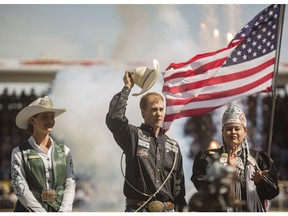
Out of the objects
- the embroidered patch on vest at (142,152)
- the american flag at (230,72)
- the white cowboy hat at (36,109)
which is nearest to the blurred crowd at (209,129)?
the american flag at (230,72)

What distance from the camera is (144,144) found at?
23.9ft

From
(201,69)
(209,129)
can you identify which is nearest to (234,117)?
(201,69)

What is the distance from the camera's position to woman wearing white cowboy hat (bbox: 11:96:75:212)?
269 inches

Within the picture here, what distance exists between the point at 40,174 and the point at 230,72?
240 cm

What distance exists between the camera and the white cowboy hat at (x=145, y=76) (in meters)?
7.41

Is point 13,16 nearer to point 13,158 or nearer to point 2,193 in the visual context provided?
point 2,193

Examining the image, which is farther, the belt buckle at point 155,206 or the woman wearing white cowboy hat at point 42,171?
the belt buckle at point 155,206

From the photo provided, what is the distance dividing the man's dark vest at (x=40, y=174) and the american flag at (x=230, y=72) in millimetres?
1662

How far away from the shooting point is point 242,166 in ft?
22.6

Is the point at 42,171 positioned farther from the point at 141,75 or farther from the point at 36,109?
the point at 141,75

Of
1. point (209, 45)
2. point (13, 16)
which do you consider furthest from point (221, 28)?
point (13, 16)

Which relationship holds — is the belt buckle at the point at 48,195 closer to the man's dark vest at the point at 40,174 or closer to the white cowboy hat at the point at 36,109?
the man's dark vest at the point at 40,174

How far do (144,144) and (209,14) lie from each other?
585 cm

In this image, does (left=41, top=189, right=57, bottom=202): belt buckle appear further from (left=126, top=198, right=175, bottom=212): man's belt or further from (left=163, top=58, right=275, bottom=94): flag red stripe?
(left=163, top=58, right=275, bottom=94): flag red stripe
